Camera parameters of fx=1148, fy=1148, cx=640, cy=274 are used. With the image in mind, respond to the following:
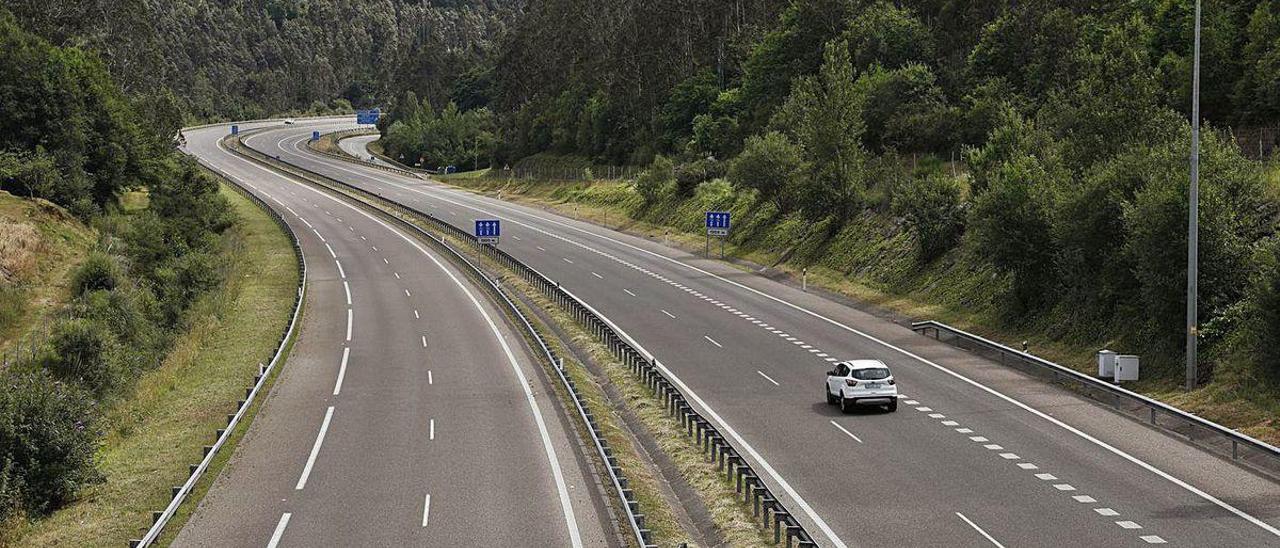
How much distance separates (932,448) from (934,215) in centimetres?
2838

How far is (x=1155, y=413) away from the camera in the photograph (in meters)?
28.9

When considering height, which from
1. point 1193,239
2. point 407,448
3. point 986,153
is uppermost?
point 986,153

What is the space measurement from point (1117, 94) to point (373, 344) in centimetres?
2843

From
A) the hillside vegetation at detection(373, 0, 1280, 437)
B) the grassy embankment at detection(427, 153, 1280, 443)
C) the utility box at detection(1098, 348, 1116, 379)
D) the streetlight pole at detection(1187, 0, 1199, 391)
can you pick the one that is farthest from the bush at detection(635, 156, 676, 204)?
the streetlight pole at detection(1187, 0, 1199, 391)

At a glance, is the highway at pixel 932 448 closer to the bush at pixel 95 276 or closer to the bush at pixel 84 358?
the bush at pixel 84 358

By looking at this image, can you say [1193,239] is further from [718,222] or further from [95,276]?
[95,276]

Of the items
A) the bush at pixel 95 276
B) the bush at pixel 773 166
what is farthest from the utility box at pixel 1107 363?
the bush at pixel 95 276

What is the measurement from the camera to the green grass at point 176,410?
2225 cm

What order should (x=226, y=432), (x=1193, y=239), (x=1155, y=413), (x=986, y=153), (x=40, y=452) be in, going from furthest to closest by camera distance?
(x=986, y=153), (x=1193, y=239), (x=1155, y=413), (x=226, y=432), (x=40, y=452)

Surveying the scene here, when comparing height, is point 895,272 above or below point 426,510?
above

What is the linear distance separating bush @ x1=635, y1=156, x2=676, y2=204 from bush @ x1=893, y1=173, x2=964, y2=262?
36680 millimetres

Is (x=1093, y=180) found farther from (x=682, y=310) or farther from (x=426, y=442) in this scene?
(x=426, y=442)

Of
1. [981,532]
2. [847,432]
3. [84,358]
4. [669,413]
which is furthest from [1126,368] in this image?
[84,358]

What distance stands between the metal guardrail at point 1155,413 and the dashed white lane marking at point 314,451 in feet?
65.9
